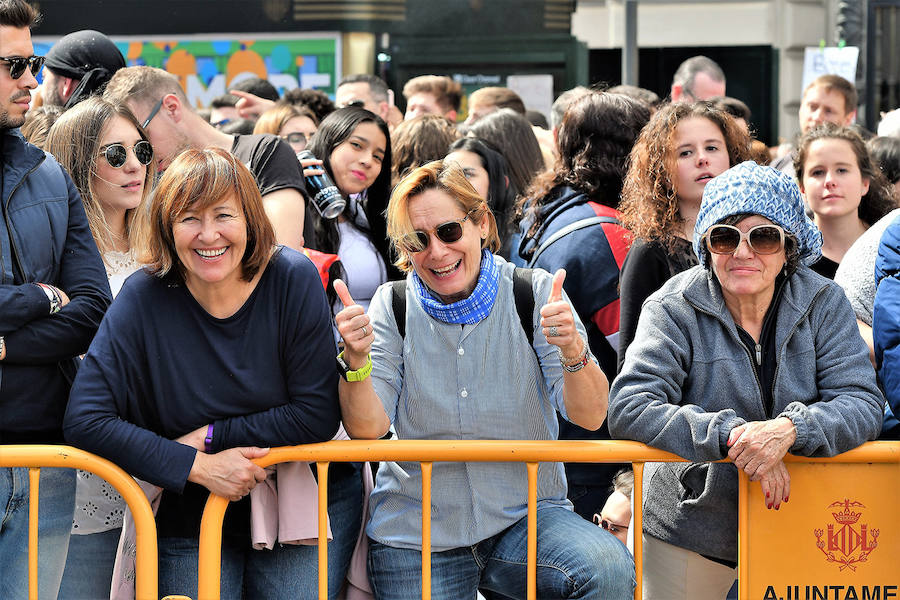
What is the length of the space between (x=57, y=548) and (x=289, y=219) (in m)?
1.53

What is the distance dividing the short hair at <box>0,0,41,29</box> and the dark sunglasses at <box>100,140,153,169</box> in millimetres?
535

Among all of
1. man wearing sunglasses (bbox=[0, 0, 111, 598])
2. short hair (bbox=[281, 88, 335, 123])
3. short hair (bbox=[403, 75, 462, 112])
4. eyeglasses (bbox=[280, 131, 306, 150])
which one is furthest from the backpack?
short hair (bbox=[403, 75, 462, 112])

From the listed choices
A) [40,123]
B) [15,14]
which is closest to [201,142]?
[40,123]

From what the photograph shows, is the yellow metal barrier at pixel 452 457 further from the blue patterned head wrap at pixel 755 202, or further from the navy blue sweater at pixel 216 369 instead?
the blue patterned head wrap at pixel 755 202

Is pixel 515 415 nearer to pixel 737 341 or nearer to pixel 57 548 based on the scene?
pixel 737 341

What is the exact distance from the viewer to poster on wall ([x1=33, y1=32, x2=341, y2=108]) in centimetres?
1167

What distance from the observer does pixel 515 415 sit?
3584 mm

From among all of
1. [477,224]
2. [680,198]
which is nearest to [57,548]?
[477,224]

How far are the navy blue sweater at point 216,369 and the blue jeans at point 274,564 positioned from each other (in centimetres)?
18

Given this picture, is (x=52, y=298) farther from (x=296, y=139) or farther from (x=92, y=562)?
(x=296, y=139)

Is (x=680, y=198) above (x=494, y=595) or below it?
above

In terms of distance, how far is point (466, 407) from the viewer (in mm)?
3564

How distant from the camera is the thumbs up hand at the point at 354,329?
3250mm

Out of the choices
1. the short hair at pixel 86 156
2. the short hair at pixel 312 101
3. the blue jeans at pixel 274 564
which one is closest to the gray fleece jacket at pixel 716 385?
the blue jeans at pixel 274 564
